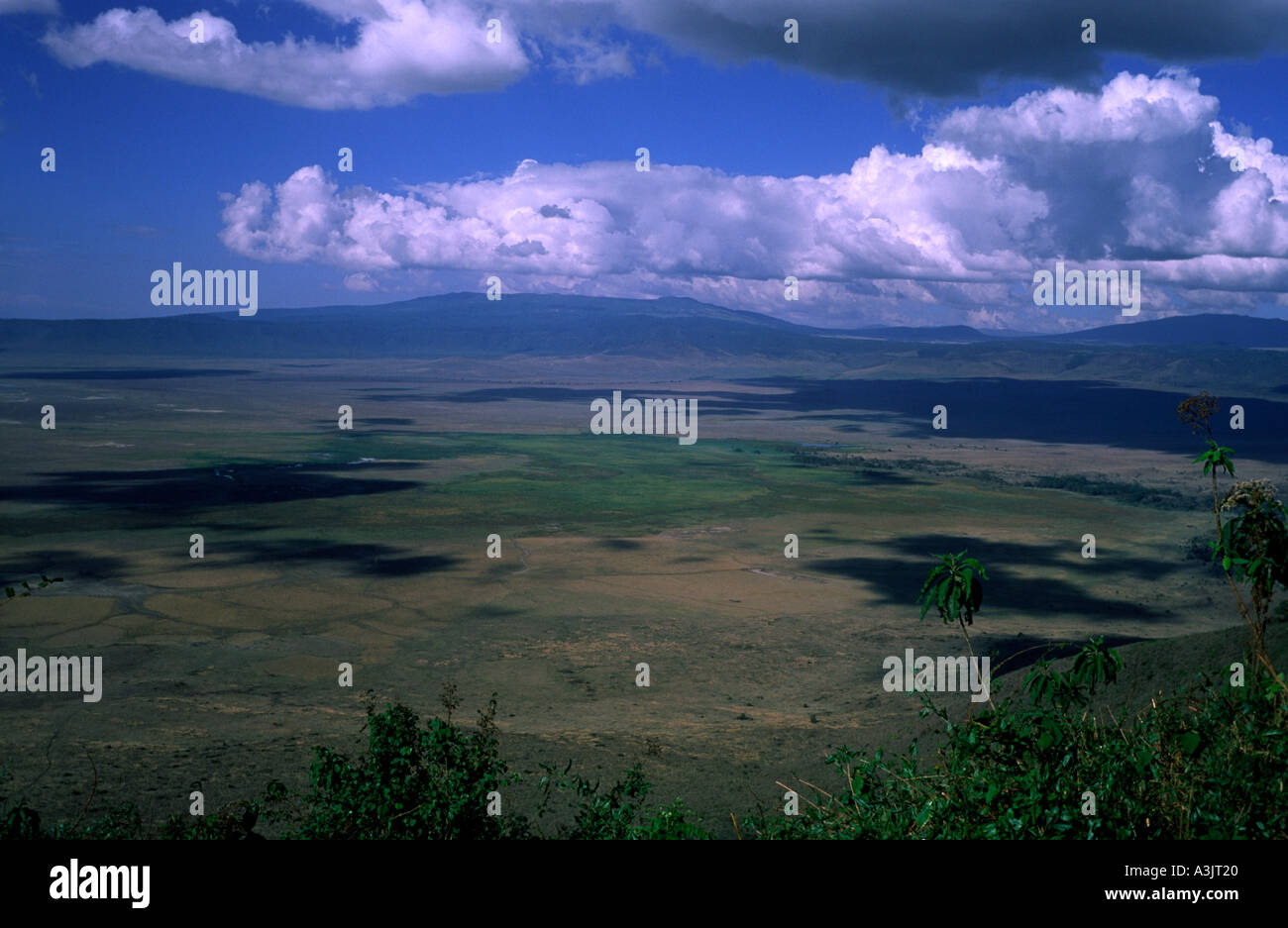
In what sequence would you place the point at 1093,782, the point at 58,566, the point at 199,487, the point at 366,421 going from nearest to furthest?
the point at 1093,782
the point at 58,566
the point at 199,487
the point at 366,421

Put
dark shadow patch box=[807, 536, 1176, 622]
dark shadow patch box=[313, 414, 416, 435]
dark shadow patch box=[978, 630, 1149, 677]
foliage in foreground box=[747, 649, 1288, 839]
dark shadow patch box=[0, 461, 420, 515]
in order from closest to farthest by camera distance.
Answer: foliage in foreground box=[747, 649, 1288, 839] → dark shadow patch box=[978, 630, 1149, 677] → dark shadow patch box=[807, 536, 1176, 622] → dark shadow patch box=[0, 461, 420, 515] → dark shadow patch box=[313, 414, 416, 435]

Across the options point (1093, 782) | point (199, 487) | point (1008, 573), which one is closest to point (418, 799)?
point (1093, 782)

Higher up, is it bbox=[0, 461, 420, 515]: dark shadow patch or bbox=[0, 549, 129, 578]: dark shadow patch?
bbox=[0, 461, 420, 515]: dark shadow patch

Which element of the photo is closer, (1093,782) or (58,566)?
(1093,782)

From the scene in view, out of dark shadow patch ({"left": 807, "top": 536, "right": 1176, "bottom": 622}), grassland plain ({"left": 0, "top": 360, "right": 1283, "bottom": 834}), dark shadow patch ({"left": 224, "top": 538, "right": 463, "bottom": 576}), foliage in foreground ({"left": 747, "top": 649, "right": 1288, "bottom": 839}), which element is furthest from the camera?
dark shadow patch ({"left": 224, "top": 538, "right": 463, "bottom": 576})

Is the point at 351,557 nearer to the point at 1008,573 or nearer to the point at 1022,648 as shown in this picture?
the point at 1022,648

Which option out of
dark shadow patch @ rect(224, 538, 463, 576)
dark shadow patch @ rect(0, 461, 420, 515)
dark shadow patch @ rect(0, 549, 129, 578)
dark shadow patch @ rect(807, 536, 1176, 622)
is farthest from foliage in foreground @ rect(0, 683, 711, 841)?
dark shadow patch @ rect(0, 461, 420, 515)

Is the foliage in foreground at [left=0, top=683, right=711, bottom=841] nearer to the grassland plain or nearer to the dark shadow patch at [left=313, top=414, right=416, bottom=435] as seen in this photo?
the grassland plain
